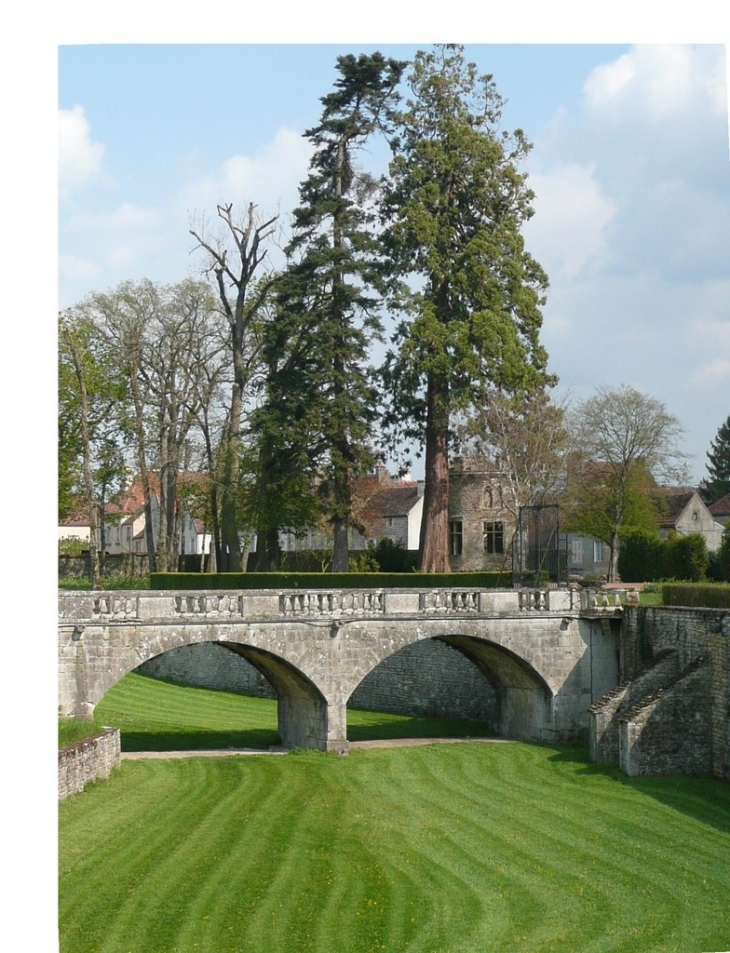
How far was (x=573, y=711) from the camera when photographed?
105ft

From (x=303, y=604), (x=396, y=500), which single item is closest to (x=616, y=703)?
(x=303, y=604)

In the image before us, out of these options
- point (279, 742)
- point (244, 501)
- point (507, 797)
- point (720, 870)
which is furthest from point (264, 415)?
point (720, 870)

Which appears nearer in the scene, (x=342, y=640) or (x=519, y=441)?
(x=342, y=640)

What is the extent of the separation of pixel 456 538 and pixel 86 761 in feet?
92.3

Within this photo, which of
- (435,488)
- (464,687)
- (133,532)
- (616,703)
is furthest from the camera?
(133,532)

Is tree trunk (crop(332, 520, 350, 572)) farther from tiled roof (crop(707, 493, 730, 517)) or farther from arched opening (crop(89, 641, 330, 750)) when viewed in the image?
tiled roof (crop(707, 493, 730, 517))

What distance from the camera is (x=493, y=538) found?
50.0 m

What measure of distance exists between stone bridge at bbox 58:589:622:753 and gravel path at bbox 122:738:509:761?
896mm

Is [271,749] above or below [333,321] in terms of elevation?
below

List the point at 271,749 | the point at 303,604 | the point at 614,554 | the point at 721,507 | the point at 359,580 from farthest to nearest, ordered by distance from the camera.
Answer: the point at 721,507 → the point at 614,554 → the point at 359,580 → the point at 271,749 → the point at 303,604

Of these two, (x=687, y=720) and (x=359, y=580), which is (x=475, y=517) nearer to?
(x=359, y=580)

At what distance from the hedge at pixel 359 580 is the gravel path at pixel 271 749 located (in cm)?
567

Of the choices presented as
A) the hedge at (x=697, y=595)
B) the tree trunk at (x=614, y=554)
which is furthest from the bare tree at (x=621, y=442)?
the hedge at (x=697, y=595)

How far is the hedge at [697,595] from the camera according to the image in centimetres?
2948
